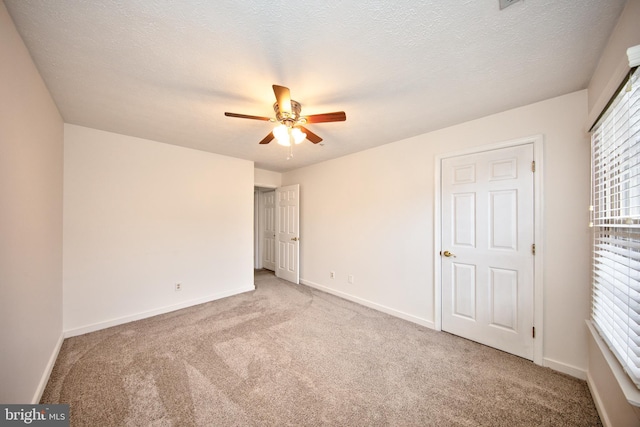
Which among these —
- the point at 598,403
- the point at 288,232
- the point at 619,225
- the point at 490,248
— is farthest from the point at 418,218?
the point at 288,232

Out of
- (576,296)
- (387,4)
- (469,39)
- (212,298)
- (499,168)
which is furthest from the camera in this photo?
(212,298)

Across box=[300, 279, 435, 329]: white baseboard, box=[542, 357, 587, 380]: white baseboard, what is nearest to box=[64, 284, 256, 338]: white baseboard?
box=[300, 279, 435, 329]: white baseboard

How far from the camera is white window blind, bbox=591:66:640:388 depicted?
1039 mm

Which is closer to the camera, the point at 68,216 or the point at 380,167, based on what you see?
the point at 68,216

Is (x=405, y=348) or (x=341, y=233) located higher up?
(x=341, y=233)

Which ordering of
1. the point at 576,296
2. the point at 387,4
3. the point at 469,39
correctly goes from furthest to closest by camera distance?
the point at 576,296 < the point at 469,39 < the point at 387,4

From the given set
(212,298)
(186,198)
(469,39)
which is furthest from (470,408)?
(186,198)

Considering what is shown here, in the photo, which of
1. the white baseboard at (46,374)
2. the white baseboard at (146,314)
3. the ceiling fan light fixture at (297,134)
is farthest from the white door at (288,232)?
the white baseboard at (46,374)

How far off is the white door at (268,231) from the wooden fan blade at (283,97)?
12.6 ft

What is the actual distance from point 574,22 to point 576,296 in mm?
1929

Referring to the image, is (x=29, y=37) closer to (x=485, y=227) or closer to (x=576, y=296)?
(x=485, y=227)

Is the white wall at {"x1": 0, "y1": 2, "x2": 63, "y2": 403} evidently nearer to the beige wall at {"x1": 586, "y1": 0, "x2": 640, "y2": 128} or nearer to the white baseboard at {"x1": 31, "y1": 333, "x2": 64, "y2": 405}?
the white baseboard at {"x1": 31, "y1": 333, "x2": 64, "y2": 405}

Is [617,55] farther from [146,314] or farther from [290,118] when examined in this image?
[146,314]

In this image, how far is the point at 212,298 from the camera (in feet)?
11.2
